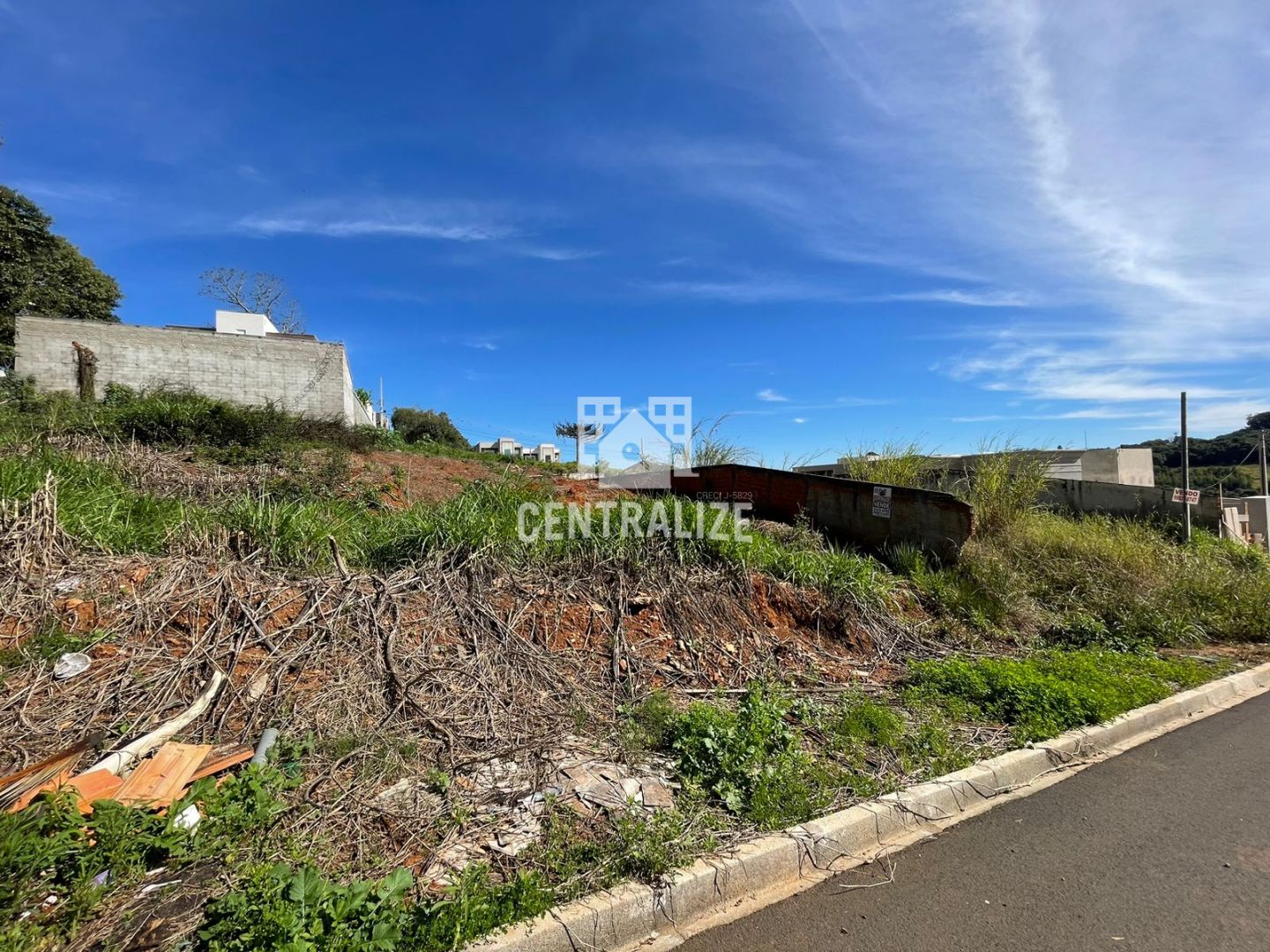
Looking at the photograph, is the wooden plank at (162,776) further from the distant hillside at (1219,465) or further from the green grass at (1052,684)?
the distant hillside at (1219,465)

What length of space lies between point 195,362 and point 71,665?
650 inches

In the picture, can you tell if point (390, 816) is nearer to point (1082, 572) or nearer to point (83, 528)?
point (83, 528)

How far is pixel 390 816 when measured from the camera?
2609mm

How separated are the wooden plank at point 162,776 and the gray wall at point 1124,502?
12204 millimetres

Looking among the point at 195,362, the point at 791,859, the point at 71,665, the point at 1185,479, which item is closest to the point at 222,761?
the point at 71,665

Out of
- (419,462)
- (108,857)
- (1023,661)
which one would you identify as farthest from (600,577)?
(419,462)

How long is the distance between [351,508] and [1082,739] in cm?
698

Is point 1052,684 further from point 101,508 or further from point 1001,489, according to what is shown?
point 101,508

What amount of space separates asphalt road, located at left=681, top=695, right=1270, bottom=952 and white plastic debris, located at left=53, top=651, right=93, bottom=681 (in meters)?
3.51

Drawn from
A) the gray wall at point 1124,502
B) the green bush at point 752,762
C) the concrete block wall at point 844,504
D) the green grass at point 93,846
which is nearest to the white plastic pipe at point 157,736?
the green grass at point 93,846

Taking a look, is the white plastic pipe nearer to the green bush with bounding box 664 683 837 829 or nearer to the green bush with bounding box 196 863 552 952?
the green bush with bounding box 196 863 552 952

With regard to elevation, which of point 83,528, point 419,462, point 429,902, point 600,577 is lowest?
point 429,902

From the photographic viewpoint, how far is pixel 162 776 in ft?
8.57

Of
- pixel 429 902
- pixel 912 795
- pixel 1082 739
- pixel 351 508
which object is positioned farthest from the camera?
pixel 351 508
